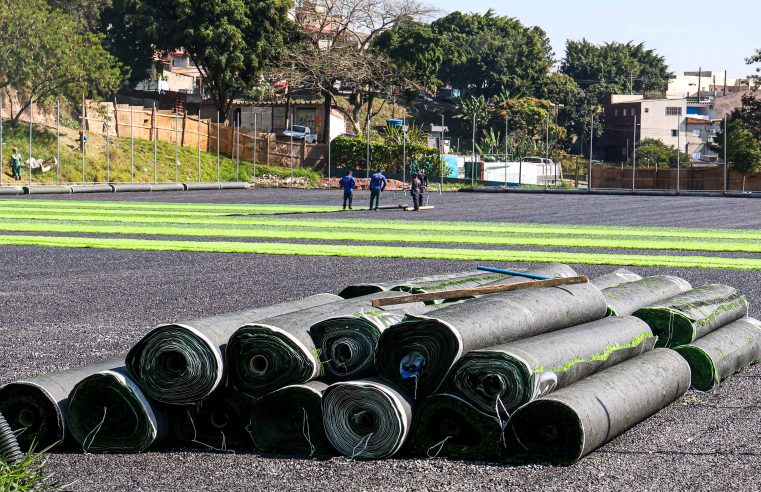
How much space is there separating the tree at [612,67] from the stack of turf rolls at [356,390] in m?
135

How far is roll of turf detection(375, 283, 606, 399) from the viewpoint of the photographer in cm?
809

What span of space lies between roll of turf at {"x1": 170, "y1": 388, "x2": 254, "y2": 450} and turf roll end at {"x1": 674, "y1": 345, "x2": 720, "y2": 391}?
422 cm

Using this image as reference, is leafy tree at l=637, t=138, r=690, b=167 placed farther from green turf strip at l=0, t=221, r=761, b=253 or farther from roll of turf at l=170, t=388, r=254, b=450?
roll of turf at l=170, t=388, r=254, b=450

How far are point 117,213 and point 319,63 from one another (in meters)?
43.6

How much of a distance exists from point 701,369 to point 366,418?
378 centimetres

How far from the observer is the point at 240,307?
1493 centimetres

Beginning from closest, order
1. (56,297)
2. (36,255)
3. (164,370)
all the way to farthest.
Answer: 1. (164,370)
2. (56,297)
3. (36,255)

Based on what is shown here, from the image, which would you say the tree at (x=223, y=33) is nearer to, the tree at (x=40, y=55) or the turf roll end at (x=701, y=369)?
the tree at (x=40, y=55)

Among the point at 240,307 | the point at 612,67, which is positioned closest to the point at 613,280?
the point at 240,307

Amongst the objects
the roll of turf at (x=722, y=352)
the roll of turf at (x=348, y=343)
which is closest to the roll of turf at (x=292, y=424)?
the roll of turf at (x=348, y=343)

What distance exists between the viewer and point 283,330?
331 inches

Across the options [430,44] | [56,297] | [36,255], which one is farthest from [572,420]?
[430,44]

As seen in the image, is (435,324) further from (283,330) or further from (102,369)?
(102,369)

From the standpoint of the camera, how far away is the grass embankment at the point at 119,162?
57844 millimetres
